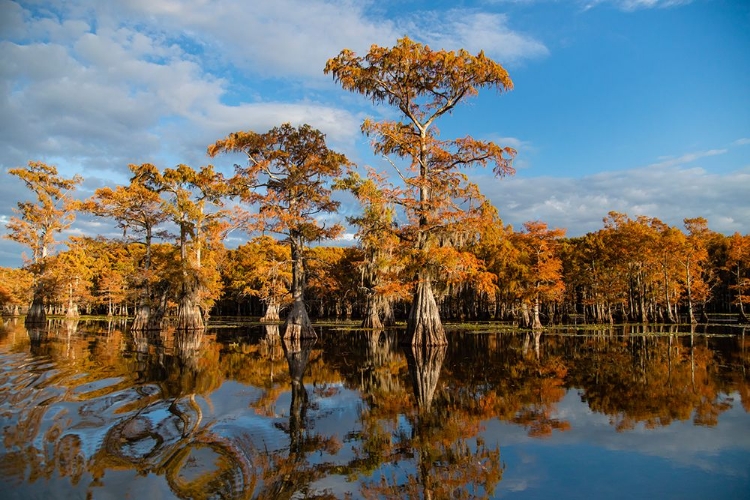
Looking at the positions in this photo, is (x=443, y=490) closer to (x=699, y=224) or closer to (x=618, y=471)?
(x=618, y=471)

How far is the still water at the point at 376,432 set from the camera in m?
4.65

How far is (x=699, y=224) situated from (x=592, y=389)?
38747 millimetres

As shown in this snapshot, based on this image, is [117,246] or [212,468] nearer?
[212,468]

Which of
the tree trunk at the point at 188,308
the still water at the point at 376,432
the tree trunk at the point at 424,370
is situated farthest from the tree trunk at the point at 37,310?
the tree trunk at the point at 424,370

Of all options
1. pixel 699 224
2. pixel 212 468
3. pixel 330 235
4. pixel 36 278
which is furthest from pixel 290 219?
pixel 699 224

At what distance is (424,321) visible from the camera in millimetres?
19234

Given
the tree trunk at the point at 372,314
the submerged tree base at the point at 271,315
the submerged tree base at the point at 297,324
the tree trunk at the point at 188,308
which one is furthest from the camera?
the submerged tree base at the point at 271,315

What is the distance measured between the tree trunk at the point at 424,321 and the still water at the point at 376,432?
20.6ft

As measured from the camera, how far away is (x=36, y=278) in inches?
1503

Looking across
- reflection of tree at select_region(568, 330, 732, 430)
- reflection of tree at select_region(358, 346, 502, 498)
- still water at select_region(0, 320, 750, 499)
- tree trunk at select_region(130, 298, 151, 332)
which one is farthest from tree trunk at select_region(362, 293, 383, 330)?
reflection of tree at select_region(358, 346, 502, 498)

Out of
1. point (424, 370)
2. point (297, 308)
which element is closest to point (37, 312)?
point (297, 308)

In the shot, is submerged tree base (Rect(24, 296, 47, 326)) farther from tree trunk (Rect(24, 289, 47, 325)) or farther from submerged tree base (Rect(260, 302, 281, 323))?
submerged tree base (Rect(260, 302, 281, 323))

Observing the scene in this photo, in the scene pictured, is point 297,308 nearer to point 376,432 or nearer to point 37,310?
point 376,432

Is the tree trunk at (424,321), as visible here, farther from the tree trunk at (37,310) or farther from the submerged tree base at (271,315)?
the tree trunk at (37,310)
